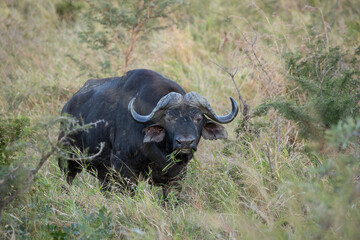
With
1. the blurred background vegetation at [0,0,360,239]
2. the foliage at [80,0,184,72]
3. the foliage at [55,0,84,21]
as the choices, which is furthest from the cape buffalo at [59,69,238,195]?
the foliage at [55,0,84,21]

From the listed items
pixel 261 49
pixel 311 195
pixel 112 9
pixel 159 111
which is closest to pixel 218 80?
pixel 261 49

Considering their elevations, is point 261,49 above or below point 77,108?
above

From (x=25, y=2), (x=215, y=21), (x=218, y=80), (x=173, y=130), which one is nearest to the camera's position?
(x=173, y=130)

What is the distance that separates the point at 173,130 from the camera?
5.27m

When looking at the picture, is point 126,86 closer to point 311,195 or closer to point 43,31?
point 311,195

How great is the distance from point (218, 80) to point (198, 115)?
4132mm

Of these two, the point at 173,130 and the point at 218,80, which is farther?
the point at 218,80

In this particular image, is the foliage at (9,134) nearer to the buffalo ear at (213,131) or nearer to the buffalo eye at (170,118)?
the buffalo eye at (170,118)

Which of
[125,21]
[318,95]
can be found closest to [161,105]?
[318,95]

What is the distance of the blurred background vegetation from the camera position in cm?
416

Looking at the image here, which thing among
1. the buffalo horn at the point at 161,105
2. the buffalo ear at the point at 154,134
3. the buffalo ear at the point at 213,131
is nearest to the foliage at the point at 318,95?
the buffalo ear at the point at 213,131

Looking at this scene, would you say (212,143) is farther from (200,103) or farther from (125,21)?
(125,21)

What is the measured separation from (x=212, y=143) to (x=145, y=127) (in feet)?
5.72

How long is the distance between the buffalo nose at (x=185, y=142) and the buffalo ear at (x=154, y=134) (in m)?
0.44
